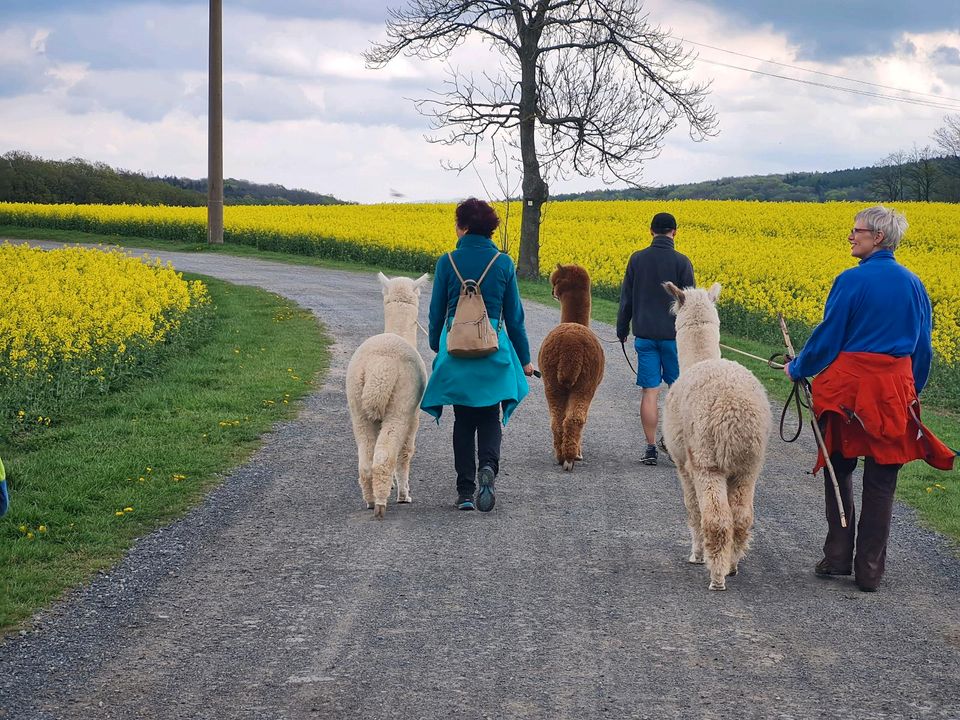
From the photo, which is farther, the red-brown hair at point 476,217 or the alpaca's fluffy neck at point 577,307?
the alpaca's fluffy neck at point 577,307

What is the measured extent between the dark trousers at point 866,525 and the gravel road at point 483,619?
0.13 metres

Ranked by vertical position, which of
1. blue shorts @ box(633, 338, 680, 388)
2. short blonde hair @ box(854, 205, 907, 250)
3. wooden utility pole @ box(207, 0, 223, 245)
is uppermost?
wooden utility pole @ box(207, 0, 223, 245)

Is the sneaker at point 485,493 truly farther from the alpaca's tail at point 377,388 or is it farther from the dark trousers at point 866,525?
the dark trousers at point 866,525

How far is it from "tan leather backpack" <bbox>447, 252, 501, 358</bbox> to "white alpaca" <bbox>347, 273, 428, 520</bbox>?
0.31 meters

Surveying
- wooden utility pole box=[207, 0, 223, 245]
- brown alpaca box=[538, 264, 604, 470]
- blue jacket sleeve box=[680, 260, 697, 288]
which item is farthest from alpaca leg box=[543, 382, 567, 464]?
wooden utility pole box=[207, 0, 223, 245]

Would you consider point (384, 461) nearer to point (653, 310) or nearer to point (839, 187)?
point (653, 310)

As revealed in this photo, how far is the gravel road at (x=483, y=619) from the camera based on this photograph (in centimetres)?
419

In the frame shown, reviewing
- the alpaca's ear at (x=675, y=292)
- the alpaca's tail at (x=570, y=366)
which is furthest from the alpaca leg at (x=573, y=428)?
the alpaca's ear at (x=675, y=292)

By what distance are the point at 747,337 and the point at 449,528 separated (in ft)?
44.6

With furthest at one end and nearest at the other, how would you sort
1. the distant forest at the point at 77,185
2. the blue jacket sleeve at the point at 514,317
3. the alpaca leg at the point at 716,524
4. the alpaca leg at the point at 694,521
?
the distant forest at the point at 77,185, the blue jacket sleeve at the point at 514,317, the alpaca leg at the point at 694,521, the alpaca leg at the point at 716,524

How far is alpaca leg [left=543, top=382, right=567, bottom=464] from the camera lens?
28.3 ft

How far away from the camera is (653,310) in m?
8.88

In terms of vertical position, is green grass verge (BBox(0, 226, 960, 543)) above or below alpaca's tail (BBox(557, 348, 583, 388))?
below

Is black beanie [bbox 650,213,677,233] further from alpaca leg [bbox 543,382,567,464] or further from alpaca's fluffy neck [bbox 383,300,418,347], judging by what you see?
alpaca's fluffy neck [bbox 383,300,418,347]
